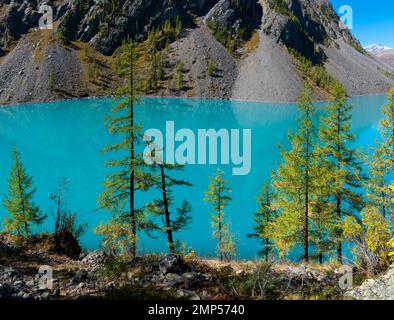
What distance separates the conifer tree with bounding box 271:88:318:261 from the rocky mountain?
129 m

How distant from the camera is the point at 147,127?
9344 centimetres

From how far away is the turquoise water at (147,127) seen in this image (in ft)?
138

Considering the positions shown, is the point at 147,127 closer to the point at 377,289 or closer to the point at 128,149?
the point at 128,149

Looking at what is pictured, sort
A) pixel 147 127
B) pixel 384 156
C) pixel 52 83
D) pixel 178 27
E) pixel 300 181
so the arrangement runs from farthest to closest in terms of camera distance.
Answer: pixel 178 27 < pixel 52 83 < pixel 147 127 < pixel 384 156 < pixel 300 181

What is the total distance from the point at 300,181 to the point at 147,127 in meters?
72.9

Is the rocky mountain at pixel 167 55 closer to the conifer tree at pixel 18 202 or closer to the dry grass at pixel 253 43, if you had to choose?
the dry grass at pixel 253 43

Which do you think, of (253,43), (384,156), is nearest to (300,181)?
(384,156)

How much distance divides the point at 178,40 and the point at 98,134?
109 meters

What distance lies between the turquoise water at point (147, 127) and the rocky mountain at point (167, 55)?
1197cm

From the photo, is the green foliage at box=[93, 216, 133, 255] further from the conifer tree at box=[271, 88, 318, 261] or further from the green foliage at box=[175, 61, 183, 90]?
the green foliage at box=[175, 61, 183, 90]

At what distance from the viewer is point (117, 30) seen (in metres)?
182

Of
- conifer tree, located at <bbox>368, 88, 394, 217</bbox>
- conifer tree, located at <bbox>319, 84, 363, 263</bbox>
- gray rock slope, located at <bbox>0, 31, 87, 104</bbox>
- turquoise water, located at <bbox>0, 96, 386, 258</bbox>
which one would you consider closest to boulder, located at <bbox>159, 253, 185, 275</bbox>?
turquoise water, located at <bbox>0, 96, 386, 258</bbox>

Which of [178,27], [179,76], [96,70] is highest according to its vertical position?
[178,27]

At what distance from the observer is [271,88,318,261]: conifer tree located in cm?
2361
